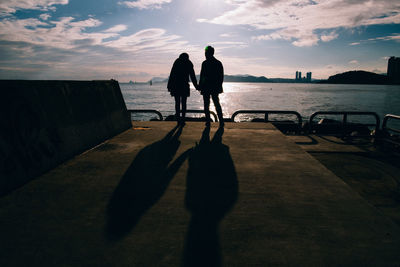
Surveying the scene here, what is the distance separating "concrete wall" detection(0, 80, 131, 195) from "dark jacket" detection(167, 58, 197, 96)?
209cm

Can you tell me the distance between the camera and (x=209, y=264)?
157cm

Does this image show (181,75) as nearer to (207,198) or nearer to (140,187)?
(140,187)

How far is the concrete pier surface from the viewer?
165 cm

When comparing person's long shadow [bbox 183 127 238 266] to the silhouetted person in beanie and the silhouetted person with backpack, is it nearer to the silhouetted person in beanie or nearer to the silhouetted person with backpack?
the silhouetted person in beanie

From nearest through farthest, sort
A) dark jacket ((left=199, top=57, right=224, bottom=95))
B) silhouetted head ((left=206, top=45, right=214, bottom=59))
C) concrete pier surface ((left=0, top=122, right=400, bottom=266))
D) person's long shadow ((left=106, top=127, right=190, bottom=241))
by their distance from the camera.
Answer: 1. concrete pier surface ((left=0, top=122, right=400, bottom=266))
2. person's long shadow ((left=106, top=127, right=190, bottom=241))
3. silhouetted head ((left=206, top=45, right=214, bottom=59))
4. dark jacket ((left=199, top=57, right=224, bottom=95))

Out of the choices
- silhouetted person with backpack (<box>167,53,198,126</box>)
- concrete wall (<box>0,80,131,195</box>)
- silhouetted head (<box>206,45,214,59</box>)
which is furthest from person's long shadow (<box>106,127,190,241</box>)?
silhouetted head (<box>206,45,214,59</box>)

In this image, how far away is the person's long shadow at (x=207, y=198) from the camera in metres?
1.68

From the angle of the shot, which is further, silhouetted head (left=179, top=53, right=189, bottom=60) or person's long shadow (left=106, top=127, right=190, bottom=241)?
silhouetted head (left=179, top=53, right=189, bottom=60)

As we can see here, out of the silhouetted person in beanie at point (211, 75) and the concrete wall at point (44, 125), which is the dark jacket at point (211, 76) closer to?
the silhouetted person in beanie at point (211, 75)

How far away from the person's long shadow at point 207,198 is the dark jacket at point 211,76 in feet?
8.30

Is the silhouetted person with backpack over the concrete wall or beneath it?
over

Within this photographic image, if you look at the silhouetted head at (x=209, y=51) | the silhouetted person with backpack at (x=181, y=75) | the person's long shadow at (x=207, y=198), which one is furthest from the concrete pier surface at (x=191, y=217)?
the silhouetted head at (x=209, y=51)

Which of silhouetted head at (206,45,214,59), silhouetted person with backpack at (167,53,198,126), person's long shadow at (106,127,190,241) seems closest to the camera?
person's long shadow at (106,127,190,241)

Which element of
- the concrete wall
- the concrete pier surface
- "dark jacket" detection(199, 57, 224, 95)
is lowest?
the concrete pier surface
